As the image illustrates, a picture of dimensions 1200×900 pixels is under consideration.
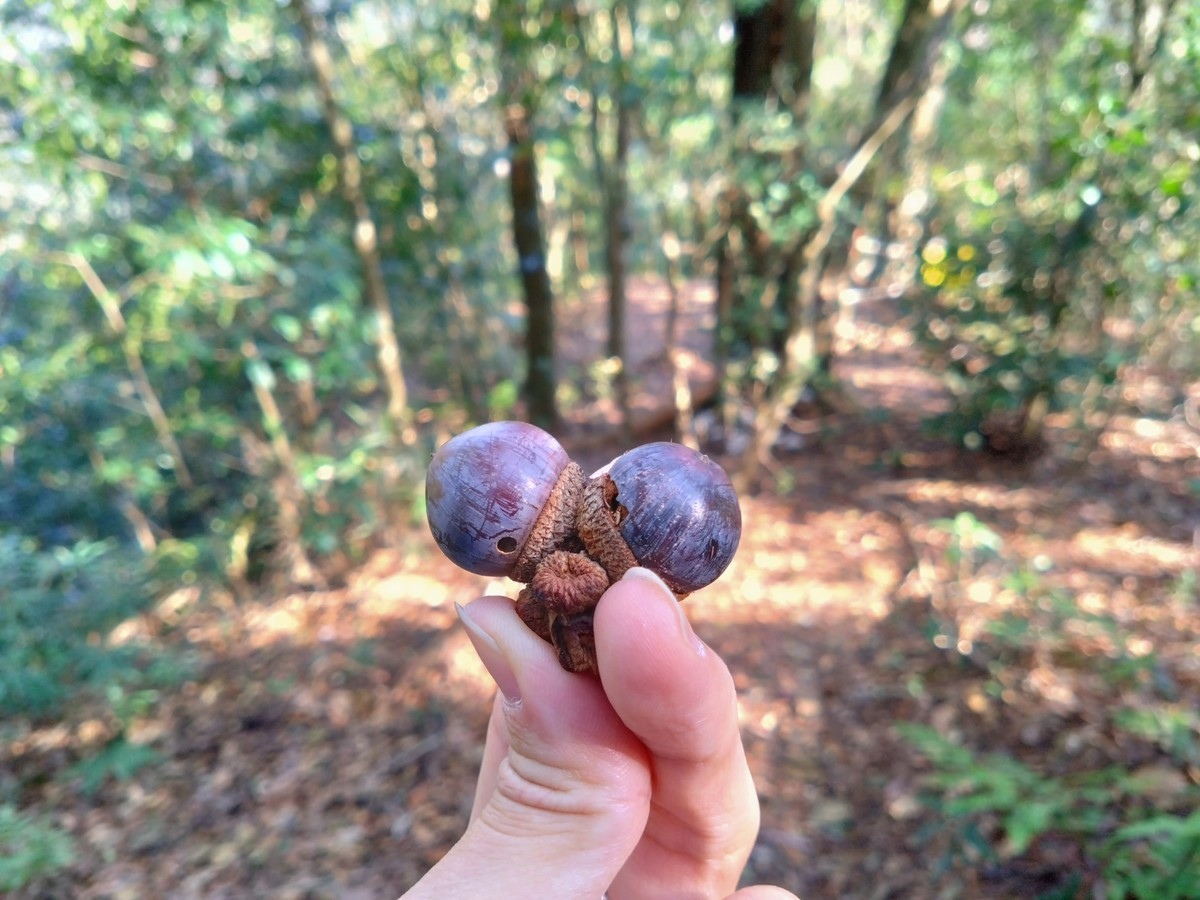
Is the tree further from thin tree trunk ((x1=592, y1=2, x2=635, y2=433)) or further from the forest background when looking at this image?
thin tree trunk ((x1=592, y1=2, x2=635, y2=433))

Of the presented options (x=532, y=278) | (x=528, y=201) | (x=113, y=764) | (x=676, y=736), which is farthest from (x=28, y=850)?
(x=528, y=201)

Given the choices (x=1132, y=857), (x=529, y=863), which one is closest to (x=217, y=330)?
(x=529, y=863)

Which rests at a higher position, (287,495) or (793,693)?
(287,495)

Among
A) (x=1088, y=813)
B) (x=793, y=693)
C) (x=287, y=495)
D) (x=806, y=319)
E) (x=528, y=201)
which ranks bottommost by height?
(x=793, y=693)

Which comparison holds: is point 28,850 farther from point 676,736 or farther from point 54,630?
point 676,736

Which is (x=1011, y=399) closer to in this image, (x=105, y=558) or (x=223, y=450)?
(x=223, y=450)

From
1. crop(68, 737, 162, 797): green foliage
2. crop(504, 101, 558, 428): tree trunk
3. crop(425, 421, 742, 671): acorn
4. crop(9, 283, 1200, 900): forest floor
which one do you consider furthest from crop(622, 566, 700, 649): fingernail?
crop(504, 101, 558, 428): tree trunk
